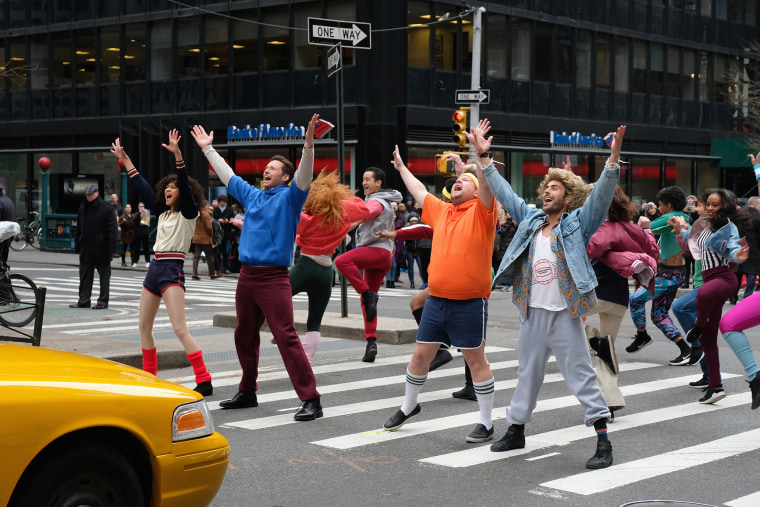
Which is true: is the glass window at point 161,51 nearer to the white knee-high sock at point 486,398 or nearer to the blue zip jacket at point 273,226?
the blue zip jacket at point 273,226

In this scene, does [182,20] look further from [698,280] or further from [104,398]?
[104,398]

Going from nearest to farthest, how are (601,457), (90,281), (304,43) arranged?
1. (601,457)
2. (90,281)
3. (304,43)

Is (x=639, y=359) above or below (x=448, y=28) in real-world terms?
below

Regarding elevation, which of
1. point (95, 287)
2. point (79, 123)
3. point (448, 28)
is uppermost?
point (448, 28)

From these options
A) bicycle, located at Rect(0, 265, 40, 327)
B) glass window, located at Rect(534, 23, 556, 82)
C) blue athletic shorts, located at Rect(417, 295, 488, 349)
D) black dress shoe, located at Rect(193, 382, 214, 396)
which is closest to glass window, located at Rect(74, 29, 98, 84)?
glass window, located at Rect(534, 23, 556, 82)

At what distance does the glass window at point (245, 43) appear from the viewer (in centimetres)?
3275

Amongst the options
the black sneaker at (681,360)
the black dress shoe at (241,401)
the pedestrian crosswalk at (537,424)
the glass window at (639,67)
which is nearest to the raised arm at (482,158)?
the pedestrian crosswalk at (537,424)

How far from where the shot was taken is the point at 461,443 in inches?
281

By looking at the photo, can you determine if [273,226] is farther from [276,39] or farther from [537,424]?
[276,39]

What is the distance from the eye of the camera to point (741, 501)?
225 inches

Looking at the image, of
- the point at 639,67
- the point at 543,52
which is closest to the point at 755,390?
the point at 543,52

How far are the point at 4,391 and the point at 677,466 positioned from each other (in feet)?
14.3

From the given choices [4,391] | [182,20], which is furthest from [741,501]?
[182,20]

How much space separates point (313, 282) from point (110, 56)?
96.2ft
